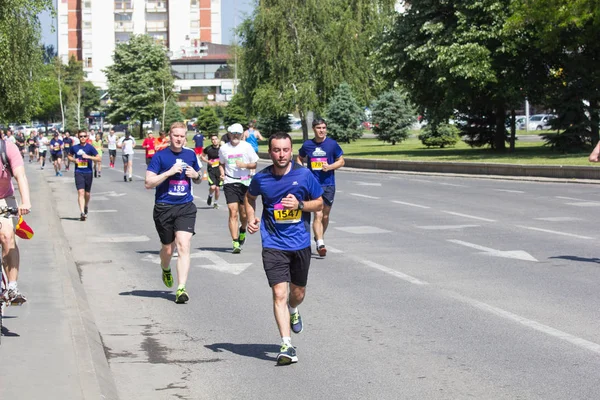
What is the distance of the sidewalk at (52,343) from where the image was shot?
250 inches

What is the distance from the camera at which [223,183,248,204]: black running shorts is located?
1541cm

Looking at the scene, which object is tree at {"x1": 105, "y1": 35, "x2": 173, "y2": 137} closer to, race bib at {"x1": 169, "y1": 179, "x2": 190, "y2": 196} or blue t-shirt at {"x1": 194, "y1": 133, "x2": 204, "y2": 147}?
blue t-shirt at {"x1": 194, "y1": 133, "x2": 204, "y2": 147}

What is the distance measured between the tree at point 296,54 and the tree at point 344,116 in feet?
2.85

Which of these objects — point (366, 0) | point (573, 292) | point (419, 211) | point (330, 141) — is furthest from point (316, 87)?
point (573, 292)

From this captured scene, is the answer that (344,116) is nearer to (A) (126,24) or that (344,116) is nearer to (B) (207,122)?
(B) (207,122)

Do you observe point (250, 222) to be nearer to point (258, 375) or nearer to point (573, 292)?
point (258, 375)

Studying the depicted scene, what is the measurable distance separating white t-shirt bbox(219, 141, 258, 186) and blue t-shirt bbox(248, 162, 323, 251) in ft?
24.4

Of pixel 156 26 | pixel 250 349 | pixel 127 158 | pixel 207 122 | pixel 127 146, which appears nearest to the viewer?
pixel 250 349

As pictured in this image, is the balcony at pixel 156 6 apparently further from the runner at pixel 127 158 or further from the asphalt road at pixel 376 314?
the asphalt road at pixel 376 314

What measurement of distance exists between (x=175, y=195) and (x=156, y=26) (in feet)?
466

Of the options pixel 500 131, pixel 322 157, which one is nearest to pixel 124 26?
pixel 500 131

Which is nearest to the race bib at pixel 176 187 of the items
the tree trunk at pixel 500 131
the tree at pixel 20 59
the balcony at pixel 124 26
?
the tree at pixel 20 59

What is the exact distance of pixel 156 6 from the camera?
148 meters

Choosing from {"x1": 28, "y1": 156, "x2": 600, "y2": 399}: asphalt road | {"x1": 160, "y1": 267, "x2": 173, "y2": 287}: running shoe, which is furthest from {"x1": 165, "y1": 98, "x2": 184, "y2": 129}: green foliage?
{"x1": 160, "y1": 267, "x2": 173, "y2": 287}: running shoe
